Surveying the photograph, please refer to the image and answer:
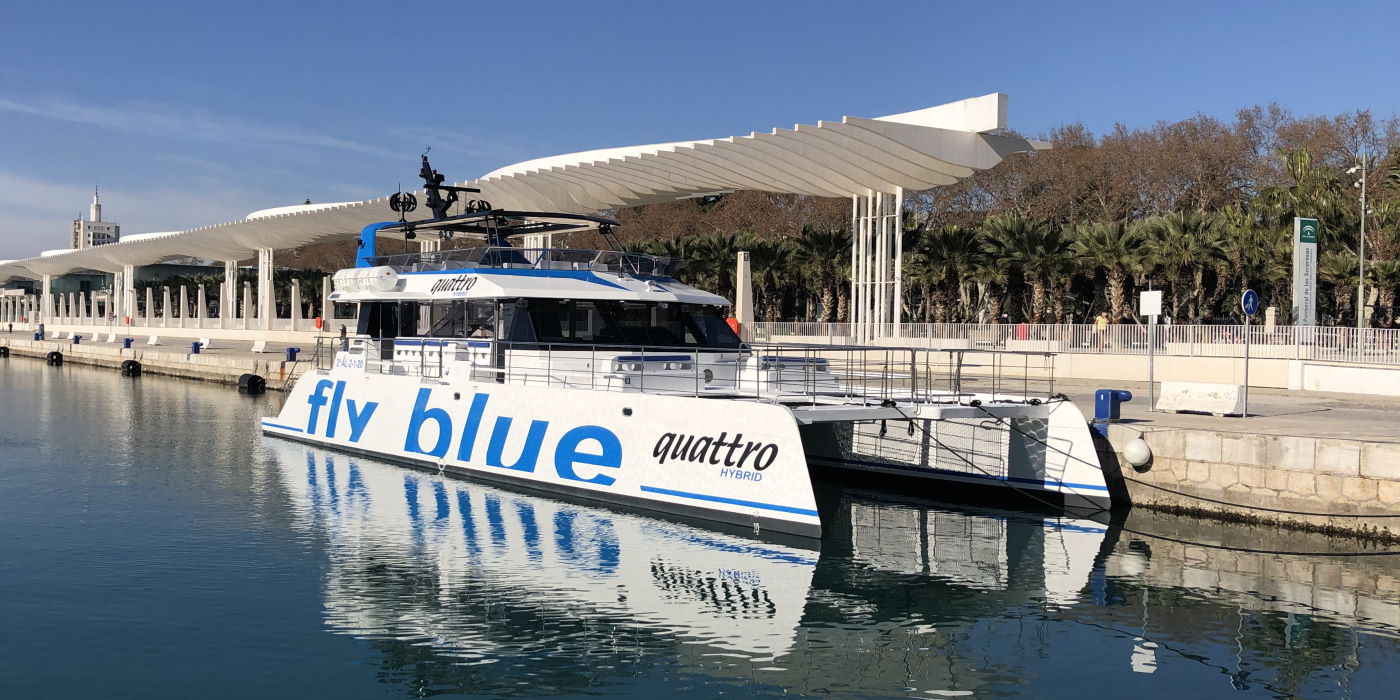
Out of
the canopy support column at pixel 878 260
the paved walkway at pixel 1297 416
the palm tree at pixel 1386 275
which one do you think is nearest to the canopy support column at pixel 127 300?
the canopy support column at pixel 878 260

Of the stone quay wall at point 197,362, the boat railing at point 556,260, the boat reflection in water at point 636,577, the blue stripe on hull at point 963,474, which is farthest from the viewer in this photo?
the stone quay wall at point 197,362

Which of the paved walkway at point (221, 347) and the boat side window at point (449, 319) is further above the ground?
the boat side window at point (449, 319)

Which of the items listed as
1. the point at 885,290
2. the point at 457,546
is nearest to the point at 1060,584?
the point at 457,546

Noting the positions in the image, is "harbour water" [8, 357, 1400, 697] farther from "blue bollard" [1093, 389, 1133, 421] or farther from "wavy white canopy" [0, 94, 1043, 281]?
"wavy white canopy" [0, 94, 1043, 281]

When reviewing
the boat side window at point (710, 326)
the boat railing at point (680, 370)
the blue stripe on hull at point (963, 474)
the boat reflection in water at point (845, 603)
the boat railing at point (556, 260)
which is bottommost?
the boat reflection in water at point (845, 603)

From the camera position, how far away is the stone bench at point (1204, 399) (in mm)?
18506

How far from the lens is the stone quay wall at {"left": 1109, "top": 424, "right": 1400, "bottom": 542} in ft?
47.0

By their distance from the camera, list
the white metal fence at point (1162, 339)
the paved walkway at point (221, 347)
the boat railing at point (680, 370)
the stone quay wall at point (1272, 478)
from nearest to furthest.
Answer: the stone quay wall at point (1272, 478)
the boat railing at point (680, 370)
the white metal fence at point (1162, 339)
the paved walkway at point (221, 347)

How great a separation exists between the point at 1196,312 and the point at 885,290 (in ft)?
51.8

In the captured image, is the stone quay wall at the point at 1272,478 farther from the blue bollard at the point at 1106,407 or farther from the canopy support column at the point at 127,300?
the canopy support column at the point at 127,300

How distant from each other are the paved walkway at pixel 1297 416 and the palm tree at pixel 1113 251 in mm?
15190

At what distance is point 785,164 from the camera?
33.8 m

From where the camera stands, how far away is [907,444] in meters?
18.5

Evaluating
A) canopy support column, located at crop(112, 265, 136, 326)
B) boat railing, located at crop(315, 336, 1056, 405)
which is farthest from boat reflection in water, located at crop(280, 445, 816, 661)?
canopy support column, located at crop(112, 265, 136, 326)
